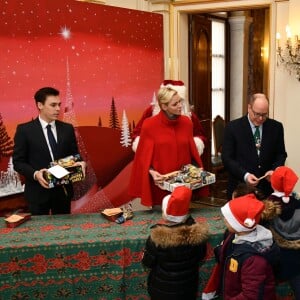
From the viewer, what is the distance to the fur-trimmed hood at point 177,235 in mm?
2241

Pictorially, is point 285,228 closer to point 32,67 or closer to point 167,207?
point 167,207

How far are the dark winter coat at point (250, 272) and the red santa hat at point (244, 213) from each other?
110 millimetres

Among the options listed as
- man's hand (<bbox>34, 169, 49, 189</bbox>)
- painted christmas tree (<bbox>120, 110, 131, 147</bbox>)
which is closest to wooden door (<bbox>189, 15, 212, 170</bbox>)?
painted christmas tree (<bbox>120, 110, 131, 147</bbox>)

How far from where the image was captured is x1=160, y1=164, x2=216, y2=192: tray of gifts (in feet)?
10.00

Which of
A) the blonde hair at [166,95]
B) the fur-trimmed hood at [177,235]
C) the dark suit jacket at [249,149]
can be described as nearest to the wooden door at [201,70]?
the dark suit jacket at [249,149]

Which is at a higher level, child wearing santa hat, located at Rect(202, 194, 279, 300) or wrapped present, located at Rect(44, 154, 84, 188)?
wrapped present, located at Rect(44, 154, 84, 188)

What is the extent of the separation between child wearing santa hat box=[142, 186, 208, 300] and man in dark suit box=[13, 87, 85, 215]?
1260 mm

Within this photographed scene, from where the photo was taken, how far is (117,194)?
5.26 meters

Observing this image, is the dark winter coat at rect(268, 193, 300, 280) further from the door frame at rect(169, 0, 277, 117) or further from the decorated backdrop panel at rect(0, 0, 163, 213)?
the door frame at rect(169, 0, 277, 117)

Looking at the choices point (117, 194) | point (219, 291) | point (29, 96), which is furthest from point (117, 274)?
point (117, 194)

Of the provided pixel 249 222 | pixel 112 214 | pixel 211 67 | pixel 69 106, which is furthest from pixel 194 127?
pixel 211 67

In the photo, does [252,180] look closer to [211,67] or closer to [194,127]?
[194,127]

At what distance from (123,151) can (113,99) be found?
0.64 m

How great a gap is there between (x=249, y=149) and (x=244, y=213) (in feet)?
4.62
